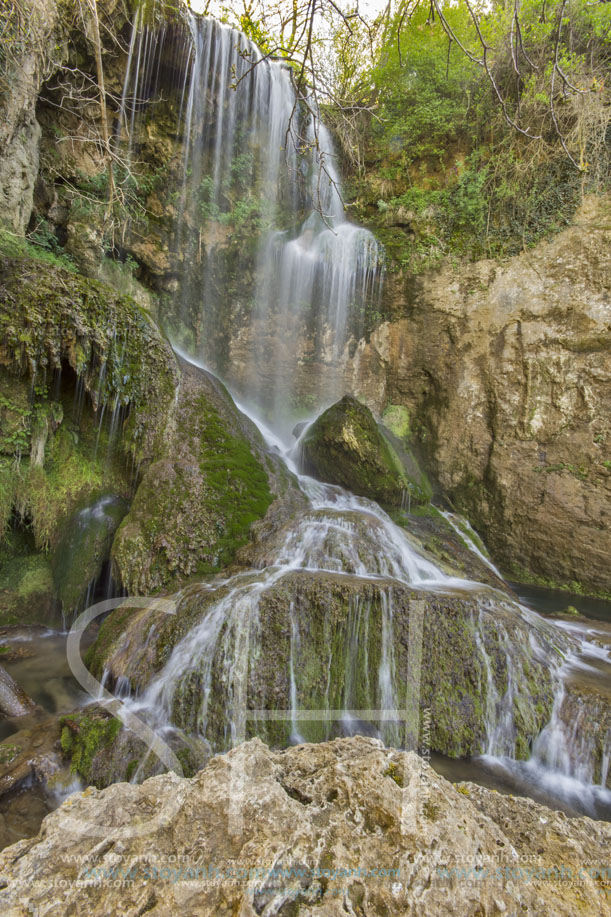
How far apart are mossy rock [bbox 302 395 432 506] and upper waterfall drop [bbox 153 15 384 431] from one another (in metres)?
2.14

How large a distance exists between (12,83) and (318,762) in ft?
25.4

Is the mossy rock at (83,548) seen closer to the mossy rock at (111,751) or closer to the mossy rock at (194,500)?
the mossy rock at (194,500)

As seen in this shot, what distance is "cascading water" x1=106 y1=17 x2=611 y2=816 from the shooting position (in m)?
3.08

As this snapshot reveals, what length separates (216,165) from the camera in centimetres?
842

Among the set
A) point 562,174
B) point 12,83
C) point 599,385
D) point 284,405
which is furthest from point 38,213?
point 599,385

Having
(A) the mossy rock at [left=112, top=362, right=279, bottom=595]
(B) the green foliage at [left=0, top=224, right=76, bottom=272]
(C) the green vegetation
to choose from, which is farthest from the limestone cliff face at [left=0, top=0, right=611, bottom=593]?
(A) the mossy rock at [left=112, top=362, right=279, bottom=595]

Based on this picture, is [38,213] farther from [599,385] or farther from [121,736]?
[599,385]

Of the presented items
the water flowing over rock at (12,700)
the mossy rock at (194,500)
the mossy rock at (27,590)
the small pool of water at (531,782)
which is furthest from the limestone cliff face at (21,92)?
the small pool of water at (531,782)

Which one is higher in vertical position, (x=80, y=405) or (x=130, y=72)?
(x=130, y=72)

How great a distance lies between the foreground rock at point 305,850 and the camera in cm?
86

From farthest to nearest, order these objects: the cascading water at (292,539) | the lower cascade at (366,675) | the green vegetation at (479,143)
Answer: the green vegetation at (479,143) < the cascading water at (292,539) < the lower cascade at (366,675)

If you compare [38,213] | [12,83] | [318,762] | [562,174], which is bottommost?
[318,762]

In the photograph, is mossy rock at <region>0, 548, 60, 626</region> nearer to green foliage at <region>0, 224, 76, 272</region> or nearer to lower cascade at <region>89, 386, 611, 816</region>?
lower cascade at <region>89, 386, 611, 816</region>

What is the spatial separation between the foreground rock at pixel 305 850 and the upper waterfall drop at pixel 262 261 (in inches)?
299
